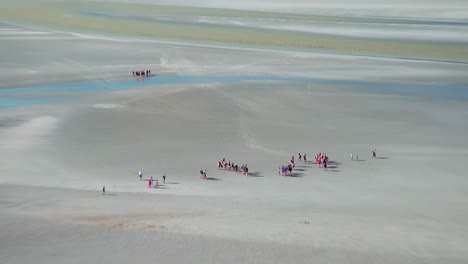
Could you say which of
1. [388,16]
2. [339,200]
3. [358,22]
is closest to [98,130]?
[339,200]

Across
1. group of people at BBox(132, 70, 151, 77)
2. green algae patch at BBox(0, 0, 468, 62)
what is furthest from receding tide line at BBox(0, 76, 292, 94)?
green algae patch at BBox(0, 0, 468, 62)

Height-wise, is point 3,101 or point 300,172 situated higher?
point 3,101

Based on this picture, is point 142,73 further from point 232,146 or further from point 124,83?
point 232,146

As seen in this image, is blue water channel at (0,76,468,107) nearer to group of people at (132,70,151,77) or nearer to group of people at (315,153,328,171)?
group of people at (132,70,151,77)

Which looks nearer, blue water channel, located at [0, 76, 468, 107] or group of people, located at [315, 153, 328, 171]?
group of people, located at [315, 153, 328, 171]

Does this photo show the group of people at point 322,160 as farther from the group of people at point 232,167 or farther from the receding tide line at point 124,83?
the receding tide line at point 124,83

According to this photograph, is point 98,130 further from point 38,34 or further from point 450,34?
point 450,34
